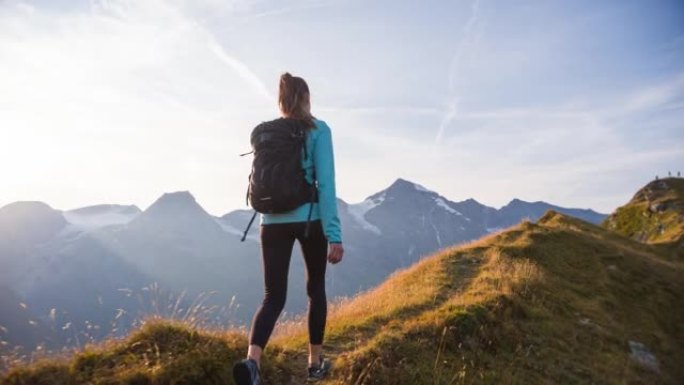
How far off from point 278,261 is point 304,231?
453 mm

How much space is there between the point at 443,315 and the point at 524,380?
5.62ft

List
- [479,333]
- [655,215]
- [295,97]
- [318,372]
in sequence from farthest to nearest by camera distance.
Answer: [655,215], [479,333], [318,372], [295,97]

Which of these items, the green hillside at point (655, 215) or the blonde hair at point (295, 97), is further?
the green hillside at point (655, 215)

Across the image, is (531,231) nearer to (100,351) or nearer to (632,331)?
(632,331)

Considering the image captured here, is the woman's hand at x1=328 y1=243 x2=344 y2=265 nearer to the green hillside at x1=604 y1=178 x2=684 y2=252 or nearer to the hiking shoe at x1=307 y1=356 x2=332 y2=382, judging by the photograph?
the hiking shoe at x1=307 y1=356 x2=332 y2=382

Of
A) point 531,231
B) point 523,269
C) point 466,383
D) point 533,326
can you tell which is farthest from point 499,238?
point 466,383

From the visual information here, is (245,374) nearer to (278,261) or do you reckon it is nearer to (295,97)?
(278,261)

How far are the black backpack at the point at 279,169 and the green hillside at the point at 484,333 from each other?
2.34 metres

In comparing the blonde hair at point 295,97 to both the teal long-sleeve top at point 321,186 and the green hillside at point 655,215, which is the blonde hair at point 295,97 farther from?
the green hillside at point 655,215

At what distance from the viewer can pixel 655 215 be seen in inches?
1784

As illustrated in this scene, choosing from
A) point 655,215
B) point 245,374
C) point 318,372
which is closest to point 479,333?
point 318,372

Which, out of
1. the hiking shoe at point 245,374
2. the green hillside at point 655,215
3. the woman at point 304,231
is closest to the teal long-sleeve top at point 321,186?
the woman at point 304,231

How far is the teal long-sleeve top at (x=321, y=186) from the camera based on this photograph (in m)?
5.60

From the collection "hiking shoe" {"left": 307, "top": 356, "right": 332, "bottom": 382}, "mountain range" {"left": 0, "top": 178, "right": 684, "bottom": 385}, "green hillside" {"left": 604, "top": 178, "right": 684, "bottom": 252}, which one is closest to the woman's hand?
"mountain range" {"left": 0, "top": 178, "right": 684, "bottom": 385}
